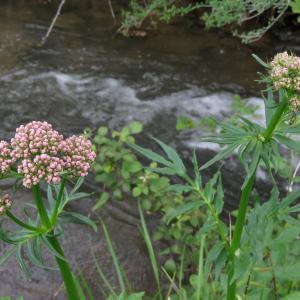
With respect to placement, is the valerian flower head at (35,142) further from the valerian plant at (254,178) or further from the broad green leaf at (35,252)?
the valerian plant at (254,178)

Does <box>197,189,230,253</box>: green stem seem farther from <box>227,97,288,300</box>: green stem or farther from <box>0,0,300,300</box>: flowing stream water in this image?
<box>0,0,300,300</box>: flowing stream water

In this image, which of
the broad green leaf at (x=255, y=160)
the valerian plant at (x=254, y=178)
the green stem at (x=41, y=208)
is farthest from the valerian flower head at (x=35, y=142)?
the broad green leaf at (x=255, y=160)

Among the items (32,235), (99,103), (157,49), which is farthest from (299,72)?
(157,49)

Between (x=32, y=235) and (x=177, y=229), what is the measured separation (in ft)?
6.37

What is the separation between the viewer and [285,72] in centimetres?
139

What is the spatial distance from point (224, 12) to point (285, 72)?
172 inches

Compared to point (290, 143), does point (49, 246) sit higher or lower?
lower

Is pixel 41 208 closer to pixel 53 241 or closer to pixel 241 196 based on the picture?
pixel 53 241

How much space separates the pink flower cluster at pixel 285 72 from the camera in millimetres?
1367

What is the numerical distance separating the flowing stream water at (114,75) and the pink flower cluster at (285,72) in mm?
2169

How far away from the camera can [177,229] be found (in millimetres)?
3223

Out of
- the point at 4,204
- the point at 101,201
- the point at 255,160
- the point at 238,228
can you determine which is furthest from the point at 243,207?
the point at 101,201

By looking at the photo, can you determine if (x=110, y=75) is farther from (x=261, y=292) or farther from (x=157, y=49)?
(x=261, y=292)

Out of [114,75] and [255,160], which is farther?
[114,75]
